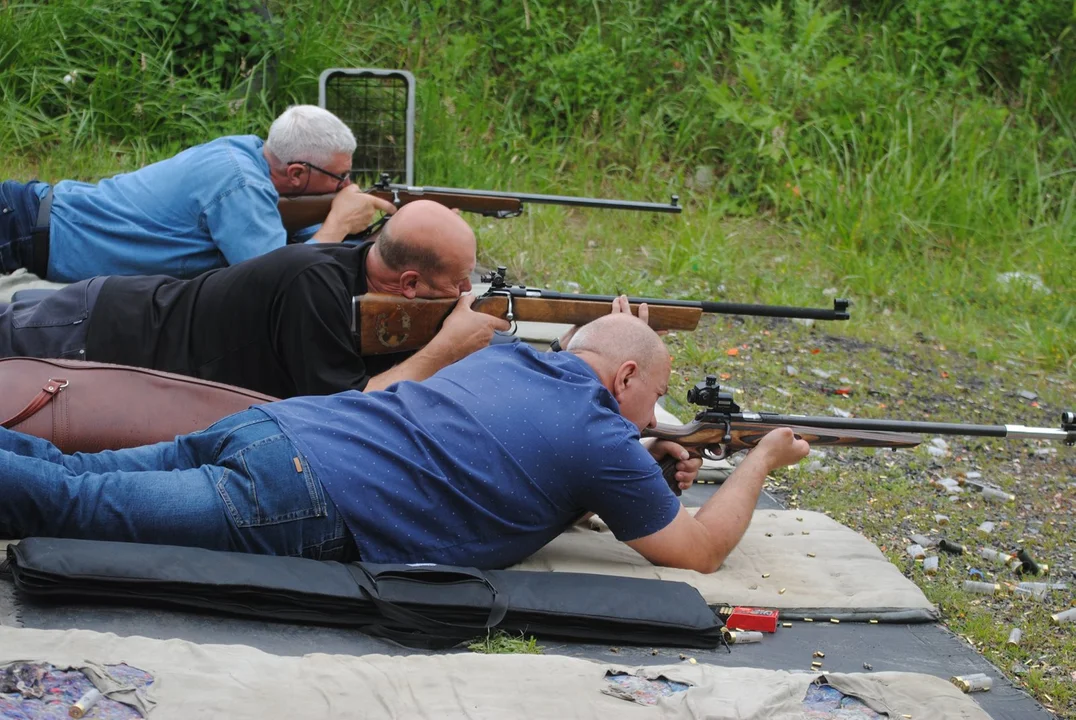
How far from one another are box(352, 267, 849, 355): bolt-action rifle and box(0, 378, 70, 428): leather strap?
95 centimetres

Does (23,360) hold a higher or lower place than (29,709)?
higher

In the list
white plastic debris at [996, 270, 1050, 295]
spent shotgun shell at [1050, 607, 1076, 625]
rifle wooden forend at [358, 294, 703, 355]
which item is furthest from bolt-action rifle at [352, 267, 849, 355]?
white plastic debris at [996, 270, 1050, 295]

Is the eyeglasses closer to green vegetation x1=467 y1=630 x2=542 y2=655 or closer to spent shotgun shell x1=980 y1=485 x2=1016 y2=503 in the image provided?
green vegetation x1=467 y1=630 x2=542 y2=655

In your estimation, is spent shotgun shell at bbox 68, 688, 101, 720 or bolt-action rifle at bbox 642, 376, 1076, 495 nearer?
spent shotgun shell at bbox 68, 688, 101, 720

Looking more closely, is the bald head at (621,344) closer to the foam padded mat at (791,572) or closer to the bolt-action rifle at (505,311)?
the foam padded mat at (791,572)

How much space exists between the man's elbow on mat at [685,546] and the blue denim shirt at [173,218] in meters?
2.37

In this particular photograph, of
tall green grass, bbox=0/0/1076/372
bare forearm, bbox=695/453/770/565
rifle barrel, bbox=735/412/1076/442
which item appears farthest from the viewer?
tall green grass, bbox=0/0/1076/372

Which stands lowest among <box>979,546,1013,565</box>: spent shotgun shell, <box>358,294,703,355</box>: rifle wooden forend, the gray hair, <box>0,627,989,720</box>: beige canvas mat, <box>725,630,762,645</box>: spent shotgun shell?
<box>979,546,1013,565</box>: spent shotgun shell

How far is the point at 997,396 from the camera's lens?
21.0 ft

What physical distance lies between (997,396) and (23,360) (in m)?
4.92

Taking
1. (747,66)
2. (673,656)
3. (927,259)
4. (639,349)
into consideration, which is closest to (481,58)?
(747,66)

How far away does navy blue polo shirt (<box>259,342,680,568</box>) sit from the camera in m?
3.14

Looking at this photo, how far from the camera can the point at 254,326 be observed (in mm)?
3920

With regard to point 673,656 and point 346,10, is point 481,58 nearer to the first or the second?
point 346,10
